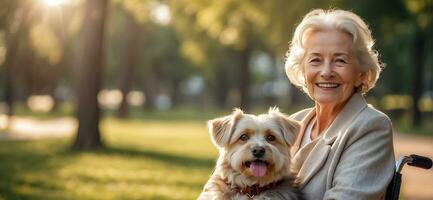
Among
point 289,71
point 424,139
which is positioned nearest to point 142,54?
point 424,139

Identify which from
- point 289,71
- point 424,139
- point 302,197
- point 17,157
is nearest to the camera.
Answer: point 302,197

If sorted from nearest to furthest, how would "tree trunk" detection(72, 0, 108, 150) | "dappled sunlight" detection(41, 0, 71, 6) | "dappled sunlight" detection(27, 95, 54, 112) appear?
1. "tree trunk" detection(72, 0, 108, 150)
2. "dappled sunlight" detection(41, 0, 71, 6)
3. "dappled sunlight" detection(27, 95, 54, 112)

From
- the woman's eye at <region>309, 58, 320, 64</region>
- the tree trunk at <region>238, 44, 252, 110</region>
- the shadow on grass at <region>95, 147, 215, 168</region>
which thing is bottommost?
the shadow on grass at <region>95, 147, 215, 168</region>

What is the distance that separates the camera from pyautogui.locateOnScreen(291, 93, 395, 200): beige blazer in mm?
4352

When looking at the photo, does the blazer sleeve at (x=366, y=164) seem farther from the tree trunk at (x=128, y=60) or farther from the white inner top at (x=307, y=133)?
the tree trunk at (x=128, y=60)

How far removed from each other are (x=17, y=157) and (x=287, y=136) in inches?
566

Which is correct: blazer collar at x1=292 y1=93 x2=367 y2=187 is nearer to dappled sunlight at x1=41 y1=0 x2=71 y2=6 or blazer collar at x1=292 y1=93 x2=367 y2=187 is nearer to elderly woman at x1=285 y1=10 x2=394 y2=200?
elderly woman at x1=285 y1=10 x2=394 y2=200

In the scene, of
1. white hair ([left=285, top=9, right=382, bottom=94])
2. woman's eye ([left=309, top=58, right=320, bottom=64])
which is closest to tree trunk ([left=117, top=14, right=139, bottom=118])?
white hair ([left=285, top=9, right=382, bottom=94])

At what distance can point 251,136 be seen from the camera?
16.7ft

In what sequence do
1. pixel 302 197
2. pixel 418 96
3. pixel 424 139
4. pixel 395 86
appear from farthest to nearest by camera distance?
pixel 395 86 < pixel 418 96 < pixel 424 139 < pixel 302 197

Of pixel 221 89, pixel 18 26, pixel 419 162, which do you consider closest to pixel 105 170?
pixel 18 26

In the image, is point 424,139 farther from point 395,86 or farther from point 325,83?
point 325,83

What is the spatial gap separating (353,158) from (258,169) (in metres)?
0.73

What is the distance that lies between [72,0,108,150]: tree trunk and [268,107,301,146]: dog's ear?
1520cm
